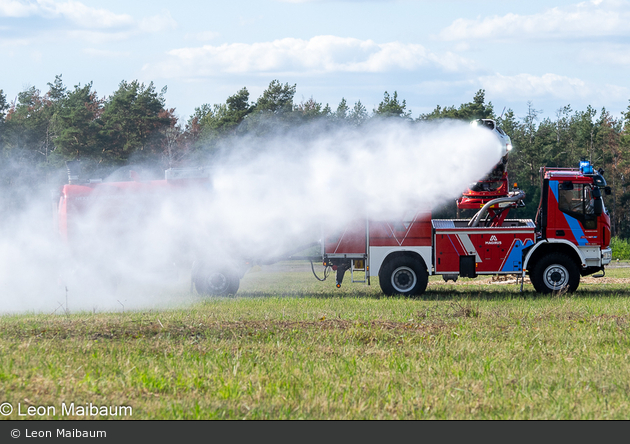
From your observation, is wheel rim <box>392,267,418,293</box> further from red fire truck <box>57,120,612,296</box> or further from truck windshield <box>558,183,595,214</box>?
truck windshield <box>558,183,595,214</box>

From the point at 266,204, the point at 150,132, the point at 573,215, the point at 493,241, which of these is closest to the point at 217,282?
the point at 266,204

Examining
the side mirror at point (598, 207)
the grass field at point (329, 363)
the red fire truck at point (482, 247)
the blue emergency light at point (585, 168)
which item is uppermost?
the blue emergency light at point (585, 168)

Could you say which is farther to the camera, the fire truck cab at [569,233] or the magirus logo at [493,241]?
the fire truck cab at [569,233]

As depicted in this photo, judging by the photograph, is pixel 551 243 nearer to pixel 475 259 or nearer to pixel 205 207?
pixel 475 259

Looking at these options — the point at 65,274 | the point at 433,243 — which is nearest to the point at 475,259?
the point at 433,243

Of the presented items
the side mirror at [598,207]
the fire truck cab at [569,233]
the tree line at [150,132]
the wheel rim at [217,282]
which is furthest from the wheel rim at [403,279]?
the tree line at [150,132]

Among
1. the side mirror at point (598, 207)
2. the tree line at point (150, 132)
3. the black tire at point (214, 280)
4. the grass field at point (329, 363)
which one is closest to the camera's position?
the grass field at point (329, 363)

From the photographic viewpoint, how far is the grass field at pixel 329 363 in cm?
752

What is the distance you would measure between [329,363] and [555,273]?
A: 38.2 feet

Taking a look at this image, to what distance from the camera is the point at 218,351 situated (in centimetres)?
1012

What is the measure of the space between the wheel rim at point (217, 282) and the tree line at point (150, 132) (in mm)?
24796

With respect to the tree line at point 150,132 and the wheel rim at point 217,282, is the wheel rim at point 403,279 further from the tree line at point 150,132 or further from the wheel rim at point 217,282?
the tree line at point 150,132

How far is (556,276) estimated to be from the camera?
19.0 meters

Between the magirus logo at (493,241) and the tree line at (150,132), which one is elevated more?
the tree line at (150,132)
